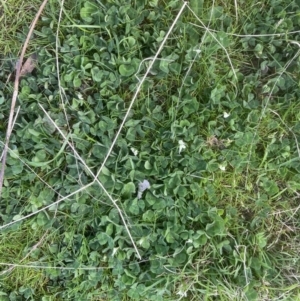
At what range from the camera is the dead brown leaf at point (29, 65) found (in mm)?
1863

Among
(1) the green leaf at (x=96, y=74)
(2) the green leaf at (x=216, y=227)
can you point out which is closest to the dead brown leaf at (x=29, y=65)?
(1) the green leaf at (x=96, y=74)

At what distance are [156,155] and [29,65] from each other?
1.93 ft

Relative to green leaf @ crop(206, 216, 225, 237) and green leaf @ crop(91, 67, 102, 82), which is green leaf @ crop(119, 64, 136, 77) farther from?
green leaf @ crop(206, 216, 225, 237)

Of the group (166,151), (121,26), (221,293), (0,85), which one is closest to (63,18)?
(121,26)

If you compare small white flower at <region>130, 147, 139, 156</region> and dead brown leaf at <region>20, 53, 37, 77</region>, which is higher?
dead brown leaf at <region>20, 53, 37, 77</region>

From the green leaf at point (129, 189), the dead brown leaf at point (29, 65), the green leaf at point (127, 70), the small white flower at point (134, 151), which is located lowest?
the green leaf at point (129, 189)

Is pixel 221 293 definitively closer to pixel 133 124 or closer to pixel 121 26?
pixel 133 124

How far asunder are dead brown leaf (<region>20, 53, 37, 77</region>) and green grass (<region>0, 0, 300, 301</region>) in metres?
0.03

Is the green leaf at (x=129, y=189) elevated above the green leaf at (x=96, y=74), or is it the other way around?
the green leaf at (x=96, y=74)

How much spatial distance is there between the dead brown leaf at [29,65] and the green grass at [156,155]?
0.10 ft

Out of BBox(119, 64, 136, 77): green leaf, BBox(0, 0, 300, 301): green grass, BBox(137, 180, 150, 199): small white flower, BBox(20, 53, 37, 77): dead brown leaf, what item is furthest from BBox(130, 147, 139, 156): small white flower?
BBox(20, 53, 37, 77): dead brown leaf

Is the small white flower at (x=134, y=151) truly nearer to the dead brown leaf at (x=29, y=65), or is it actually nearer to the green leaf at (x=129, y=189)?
the green leaf at (x=129, y=189)

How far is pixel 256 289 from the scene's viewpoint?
1830mm

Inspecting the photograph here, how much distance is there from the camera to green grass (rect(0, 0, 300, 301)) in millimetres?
1801
